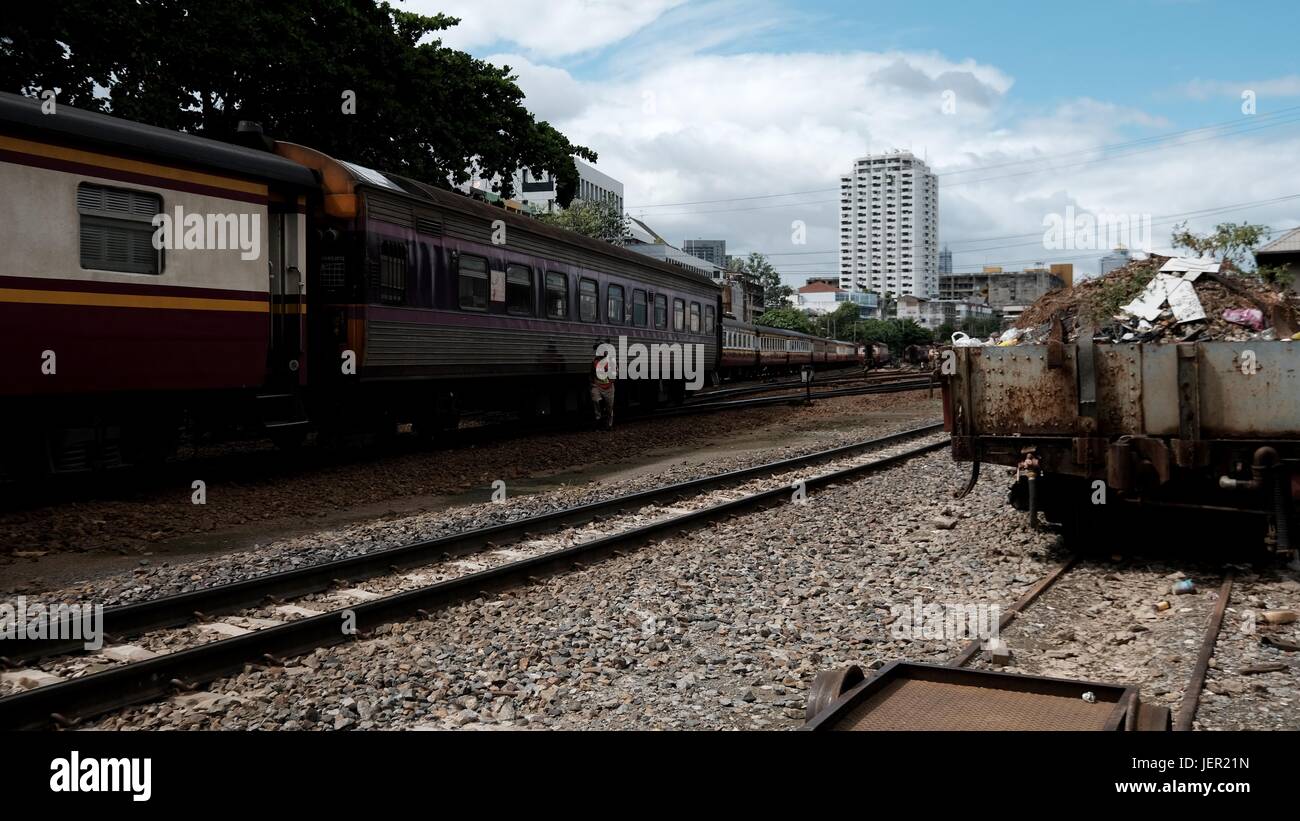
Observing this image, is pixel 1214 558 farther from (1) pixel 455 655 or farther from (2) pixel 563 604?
(1) pixel 455 655

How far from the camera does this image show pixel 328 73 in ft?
A: 63.3

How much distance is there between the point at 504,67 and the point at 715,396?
1141 cm

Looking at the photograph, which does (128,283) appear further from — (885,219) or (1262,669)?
(885,219)

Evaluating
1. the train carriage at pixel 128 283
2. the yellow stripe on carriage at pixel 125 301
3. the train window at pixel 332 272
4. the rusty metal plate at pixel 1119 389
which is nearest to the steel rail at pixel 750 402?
the train window at pixel 332 272

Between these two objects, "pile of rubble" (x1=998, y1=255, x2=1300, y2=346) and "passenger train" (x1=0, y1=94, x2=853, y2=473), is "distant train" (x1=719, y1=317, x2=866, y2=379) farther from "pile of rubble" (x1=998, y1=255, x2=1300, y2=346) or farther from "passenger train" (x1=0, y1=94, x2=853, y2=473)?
"pile of rubble" (x1=998, y1=255, x2=1300, y2=346)

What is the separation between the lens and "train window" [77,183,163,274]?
29.0 feet

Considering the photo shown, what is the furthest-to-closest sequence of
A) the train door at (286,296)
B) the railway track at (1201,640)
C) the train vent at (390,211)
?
the train vent at (390,211)
the train door at (286,296)
the railway track at (1201,640)

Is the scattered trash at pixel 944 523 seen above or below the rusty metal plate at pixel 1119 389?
below

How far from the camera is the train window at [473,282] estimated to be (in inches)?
558

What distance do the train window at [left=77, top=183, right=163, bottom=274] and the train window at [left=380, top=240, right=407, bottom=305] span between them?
3.06 m

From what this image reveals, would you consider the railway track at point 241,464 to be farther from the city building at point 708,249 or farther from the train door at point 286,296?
the city building at point 708,249

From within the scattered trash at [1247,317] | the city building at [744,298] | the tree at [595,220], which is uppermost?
the tree at [595,220]

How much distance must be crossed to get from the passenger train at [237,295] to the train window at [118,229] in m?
0.02

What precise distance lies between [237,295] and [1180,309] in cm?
918
